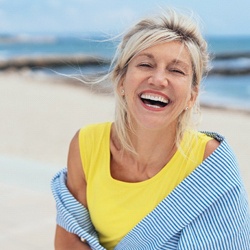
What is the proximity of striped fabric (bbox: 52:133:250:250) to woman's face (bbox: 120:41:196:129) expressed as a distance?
18 centimetres

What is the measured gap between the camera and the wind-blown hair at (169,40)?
169 centimetres

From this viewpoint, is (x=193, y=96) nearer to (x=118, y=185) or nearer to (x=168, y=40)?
→ (x=168, y=40)

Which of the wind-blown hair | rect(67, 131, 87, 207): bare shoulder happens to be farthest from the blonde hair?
rect(67, 131, 87, 207): bare shoulder

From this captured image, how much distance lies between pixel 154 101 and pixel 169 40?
0.60 ft

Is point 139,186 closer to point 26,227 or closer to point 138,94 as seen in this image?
point 138,94

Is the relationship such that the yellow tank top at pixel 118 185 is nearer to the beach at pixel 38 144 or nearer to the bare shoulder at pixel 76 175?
the bare shoulder at pixel 76 175

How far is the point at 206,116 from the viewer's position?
11.6 metres

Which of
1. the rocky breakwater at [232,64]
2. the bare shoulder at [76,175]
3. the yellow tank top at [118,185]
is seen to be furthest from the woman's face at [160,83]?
the rocky breakwater at [232,64]

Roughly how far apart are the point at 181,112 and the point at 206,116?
993 centimetres

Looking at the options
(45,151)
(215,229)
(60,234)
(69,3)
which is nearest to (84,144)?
(60,234)

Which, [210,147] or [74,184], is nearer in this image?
[210,147]

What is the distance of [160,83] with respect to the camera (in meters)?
1.69

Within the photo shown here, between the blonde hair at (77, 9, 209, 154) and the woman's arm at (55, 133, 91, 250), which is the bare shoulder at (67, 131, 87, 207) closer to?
the woman's arm at (55, 133, 91, 250)

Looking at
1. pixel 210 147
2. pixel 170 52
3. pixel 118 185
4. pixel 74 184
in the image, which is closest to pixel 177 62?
pixel 170 52
